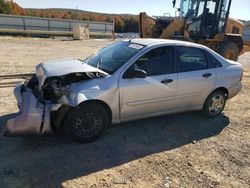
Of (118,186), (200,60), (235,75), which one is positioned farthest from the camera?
(235,75)

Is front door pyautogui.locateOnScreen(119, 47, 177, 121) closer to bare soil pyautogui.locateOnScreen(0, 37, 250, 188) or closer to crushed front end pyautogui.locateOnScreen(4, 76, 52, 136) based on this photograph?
bare soil pyautogui.locateOnScreen(0, 37, 250, 188)

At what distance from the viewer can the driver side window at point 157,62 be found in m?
4.91

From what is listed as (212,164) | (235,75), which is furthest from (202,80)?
(212,164)

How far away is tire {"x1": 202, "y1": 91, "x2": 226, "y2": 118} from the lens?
5.80 m

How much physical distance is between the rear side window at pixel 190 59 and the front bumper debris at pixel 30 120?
2.62m

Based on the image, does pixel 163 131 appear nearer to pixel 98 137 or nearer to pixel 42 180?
pixel 98 137

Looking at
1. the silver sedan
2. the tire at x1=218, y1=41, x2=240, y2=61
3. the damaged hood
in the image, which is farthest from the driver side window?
the tire at x1=218, y1=41, x2=240, y2=61

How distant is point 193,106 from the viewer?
5.66 m

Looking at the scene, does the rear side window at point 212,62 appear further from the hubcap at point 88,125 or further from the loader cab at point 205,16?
the loader cab at point 205,16

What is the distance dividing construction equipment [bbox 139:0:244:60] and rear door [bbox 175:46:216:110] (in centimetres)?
619

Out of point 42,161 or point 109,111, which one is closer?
point 42,161

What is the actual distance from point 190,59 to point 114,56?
151cm

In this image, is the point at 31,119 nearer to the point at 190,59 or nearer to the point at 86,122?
the point at 86,122

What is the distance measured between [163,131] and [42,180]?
8.03 ft
